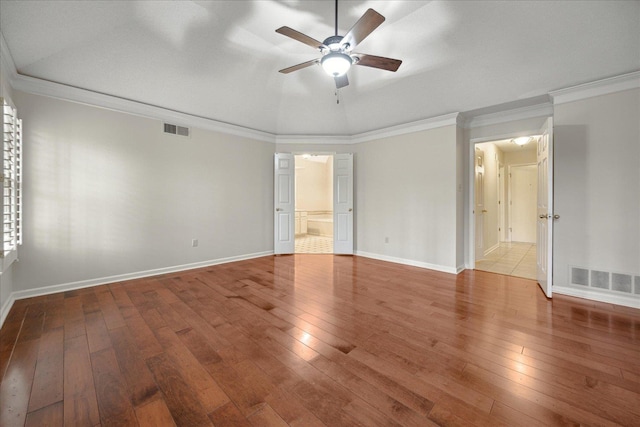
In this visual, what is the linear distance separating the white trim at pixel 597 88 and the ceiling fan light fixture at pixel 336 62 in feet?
10.3

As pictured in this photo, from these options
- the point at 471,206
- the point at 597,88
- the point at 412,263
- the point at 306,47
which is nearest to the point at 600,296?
the point at 471,206

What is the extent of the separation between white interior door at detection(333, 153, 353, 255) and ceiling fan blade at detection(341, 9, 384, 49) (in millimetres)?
3572

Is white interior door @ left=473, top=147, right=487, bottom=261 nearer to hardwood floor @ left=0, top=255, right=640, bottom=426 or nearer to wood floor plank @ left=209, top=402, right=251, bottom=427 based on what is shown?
hardwood floor @ left=0, top=255, right=640, bottom=426

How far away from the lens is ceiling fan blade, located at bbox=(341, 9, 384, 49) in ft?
6.34

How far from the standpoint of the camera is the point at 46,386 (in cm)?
173

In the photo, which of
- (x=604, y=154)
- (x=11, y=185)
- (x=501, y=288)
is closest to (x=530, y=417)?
(x=501, y=288)

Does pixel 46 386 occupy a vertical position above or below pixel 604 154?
below

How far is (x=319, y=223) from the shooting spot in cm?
951

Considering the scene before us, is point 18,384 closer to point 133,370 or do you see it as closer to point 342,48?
point 133,370

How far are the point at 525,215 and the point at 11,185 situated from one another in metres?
10.6

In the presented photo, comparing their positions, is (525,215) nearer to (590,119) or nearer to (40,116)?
(590,119)

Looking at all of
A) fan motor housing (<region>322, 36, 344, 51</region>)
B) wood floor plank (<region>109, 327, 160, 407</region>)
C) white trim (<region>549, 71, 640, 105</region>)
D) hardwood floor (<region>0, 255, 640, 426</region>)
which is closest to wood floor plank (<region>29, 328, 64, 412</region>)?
hardwood floor (<region>0, 255, 640, 426</region>)

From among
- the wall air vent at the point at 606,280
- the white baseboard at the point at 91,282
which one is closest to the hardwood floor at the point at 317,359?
the white baseboard at the point at 91,282

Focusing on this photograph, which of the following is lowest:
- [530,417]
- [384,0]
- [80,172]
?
[530,417]
